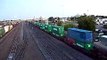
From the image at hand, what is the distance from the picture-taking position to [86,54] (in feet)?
87.8

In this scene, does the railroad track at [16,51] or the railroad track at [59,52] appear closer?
the railroad track at [59,52]

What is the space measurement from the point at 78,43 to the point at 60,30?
16718mm

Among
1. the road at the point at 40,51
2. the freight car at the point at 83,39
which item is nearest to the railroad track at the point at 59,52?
the road at the point at 40,51

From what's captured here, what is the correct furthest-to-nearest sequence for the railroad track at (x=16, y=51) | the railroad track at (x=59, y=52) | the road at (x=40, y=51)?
the railroad track at (x=16, y=51) < the road at (x=40, y=51) < the railroad track at (x=59, y=52)

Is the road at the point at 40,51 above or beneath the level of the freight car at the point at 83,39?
beneath

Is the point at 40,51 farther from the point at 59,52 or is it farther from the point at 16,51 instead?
the point at 16,51

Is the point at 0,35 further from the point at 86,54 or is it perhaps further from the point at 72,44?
the point at 86,54

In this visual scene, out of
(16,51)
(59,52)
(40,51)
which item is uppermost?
(59,52)

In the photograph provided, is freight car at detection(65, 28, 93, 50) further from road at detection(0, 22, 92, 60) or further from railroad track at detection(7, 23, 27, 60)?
railroad track at detection(7, 23, 27, 60)

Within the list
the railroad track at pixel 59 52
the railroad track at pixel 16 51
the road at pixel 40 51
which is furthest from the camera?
the railroad track at pixel 16 51

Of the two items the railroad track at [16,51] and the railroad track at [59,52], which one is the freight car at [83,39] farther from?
the railroad track at [16,51]

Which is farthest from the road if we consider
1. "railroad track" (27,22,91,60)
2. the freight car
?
the freight car

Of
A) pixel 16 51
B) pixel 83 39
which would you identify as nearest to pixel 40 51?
pixel 16 51

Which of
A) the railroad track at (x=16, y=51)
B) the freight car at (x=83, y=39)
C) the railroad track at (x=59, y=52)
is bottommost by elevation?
the railroad track at (x=16, y=51)
